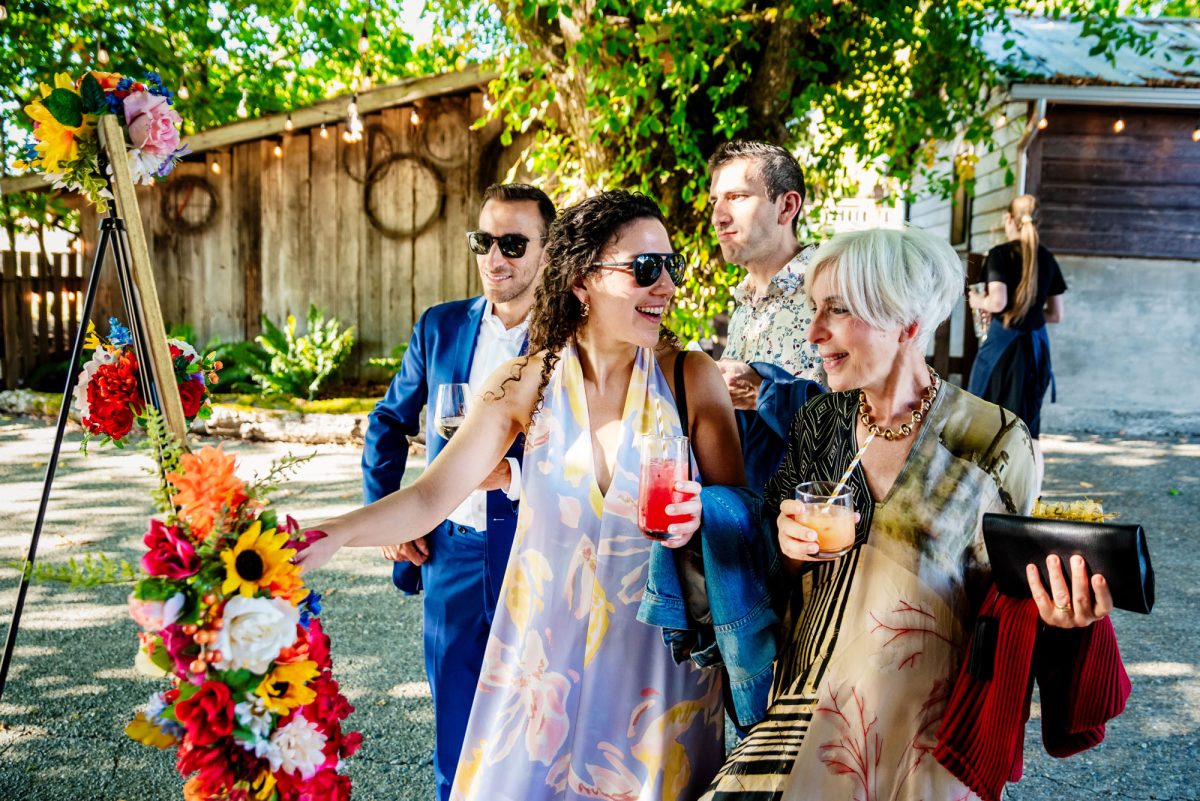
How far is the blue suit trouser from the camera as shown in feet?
9.18

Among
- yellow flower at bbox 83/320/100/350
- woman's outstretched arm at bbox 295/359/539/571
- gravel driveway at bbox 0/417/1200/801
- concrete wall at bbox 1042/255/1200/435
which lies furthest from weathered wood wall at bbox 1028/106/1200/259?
yellow flower at bbox 83/320/100/350

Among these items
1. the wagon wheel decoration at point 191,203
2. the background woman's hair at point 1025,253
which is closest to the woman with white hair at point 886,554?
the background woman's hair at point 1025,253

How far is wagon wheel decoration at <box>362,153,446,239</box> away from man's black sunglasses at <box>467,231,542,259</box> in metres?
8.35

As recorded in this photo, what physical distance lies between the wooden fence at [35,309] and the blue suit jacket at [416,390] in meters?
10.8

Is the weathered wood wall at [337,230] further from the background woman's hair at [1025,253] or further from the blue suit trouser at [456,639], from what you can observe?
the blue suit trouser at [456,639]

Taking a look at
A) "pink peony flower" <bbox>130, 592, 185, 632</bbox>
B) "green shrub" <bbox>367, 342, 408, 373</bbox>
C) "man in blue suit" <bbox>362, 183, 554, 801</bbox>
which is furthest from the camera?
"green shrub" <bbox>367, 342, 408, 373</bbox>

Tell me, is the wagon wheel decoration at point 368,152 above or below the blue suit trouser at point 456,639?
above

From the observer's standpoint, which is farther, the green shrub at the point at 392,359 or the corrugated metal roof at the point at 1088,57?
the green shrub at the point at 392,359

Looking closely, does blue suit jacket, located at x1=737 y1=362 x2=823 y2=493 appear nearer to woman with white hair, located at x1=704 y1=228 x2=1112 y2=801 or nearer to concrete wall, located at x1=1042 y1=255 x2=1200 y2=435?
woman with white hair, located at x1=704 y1=228 x2=1112 y2=801

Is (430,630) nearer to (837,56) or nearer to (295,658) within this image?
(295,658)

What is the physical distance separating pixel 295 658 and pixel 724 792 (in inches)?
37.5

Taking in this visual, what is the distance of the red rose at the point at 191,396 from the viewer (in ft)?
8.41

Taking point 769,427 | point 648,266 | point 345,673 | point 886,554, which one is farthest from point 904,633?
point 345,673

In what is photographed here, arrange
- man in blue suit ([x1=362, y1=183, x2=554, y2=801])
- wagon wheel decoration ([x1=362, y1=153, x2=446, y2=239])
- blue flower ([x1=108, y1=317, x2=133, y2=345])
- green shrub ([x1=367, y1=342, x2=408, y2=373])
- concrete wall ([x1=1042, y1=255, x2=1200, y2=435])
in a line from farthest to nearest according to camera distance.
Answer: wagon wheel decoration ([x1=362, y1=153, x2=446, y2=239]) < concrete wall ([x1=1042, y1=255, x2=1200, y2=435]) < green shrub ([x1=367, y1=342, x2=408, y2=373]) < man in blue suit ([x1=362, y1=183, x2=554, y2=801]) < blue flower ([x1=108, y1=317, x2=133, y2=345])
